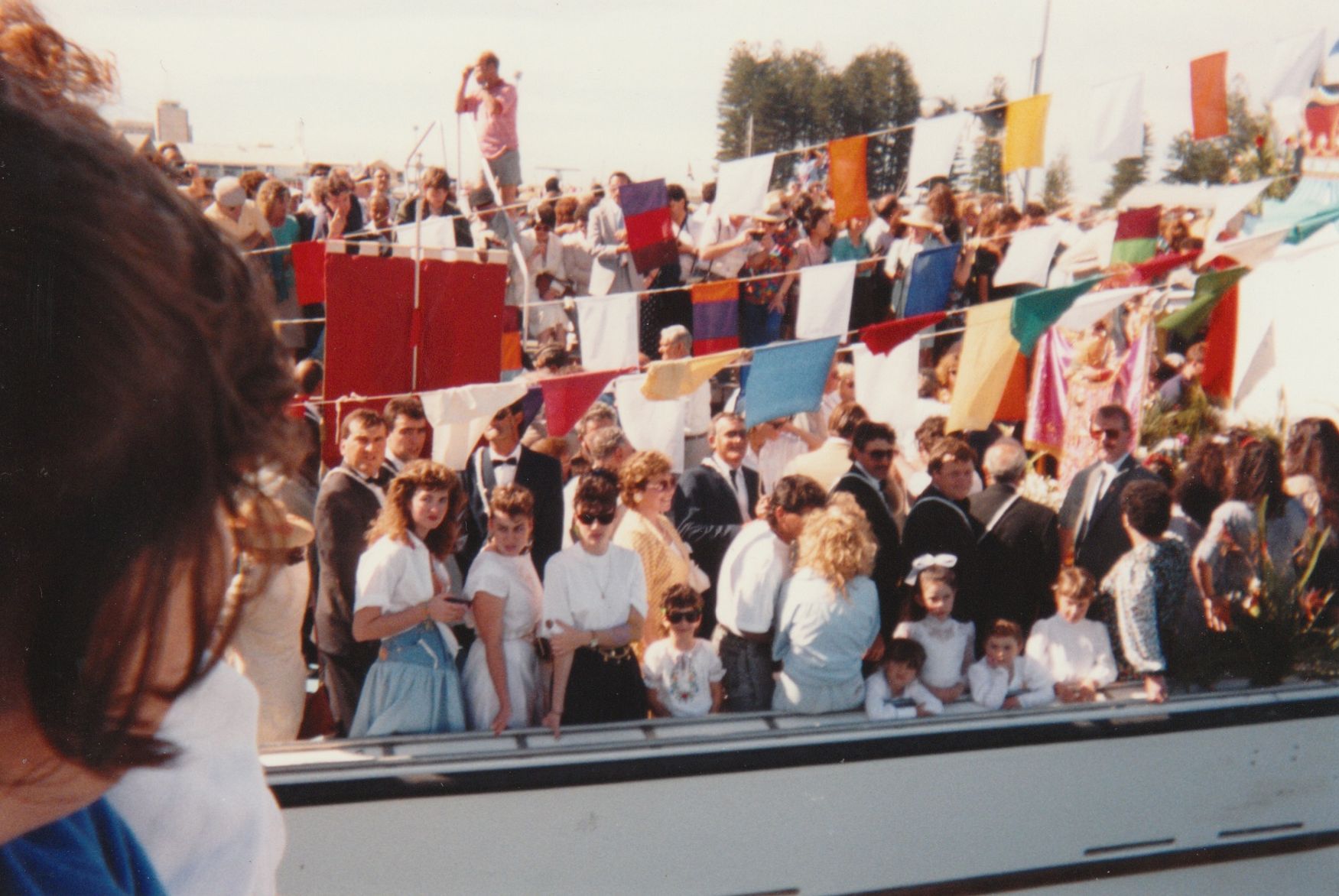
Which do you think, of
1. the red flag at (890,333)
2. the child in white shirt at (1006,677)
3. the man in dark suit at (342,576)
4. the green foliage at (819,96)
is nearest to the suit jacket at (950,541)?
the child in white shirt at (1006,677)

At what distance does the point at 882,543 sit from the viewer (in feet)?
17.0

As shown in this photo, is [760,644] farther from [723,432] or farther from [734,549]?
Answer: [723,432]

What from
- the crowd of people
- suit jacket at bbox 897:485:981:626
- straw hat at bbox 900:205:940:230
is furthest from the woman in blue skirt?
straw hat at bbox 900:205:940:230

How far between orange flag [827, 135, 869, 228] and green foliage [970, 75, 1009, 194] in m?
0.74

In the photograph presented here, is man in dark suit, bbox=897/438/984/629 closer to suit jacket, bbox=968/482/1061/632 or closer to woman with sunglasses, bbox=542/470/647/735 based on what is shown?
suit jacket, bbox=968/482/1061/632

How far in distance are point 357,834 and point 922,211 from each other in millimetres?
6768

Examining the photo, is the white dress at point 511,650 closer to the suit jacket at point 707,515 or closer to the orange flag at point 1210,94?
the suit jacket at point 707,515

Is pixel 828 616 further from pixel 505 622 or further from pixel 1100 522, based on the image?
pixel 1100 522

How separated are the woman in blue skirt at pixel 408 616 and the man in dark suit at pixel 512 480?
3.19 feet

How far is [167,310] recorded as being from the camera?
556 mm

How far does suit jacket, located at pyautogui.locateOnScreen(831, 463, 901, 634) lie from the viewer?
5.17 m

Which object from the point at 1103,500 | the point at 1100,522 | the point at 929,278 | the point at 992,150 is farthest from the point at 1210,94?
the point at 992,150

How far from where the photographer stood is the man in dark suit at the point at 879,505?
204 inches

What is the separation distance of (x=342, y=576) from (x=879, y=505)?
7.12 feet
